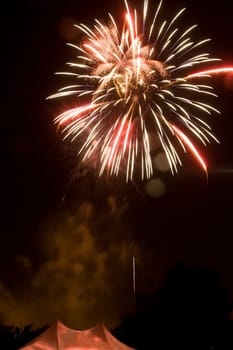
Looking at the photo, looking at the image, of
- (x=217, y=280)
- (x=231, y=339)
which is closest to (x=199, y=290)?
(x=217, y=280)

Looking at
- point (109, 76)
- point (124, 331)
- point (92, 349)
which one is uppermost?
point (109, 76)

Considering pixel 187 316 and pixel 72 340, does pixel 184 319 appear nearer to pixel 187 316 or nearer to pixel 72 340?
pixel 187 316

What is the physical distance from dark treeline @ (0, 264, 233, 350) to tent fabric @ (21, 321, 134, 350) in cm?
445

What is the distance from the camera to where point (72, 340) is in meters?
16.6

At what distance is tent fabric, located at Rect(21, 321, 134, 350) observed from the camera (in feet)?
53.0

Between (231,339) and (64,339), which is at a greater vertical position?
(64,339)

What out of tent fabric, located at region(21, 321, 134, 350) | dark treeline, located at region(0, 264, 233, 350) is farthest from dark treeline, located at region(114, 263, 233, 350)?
tent fabric, located at region(21, 321, 134, 350)

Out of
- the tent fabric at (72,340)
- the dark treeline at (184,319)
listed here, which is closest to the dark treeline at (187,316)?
the dark treeline at (184,319)

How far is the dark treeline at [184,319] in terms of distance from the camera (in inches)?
813

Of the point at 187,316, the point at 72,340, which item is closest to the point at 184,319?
the point at 187,316

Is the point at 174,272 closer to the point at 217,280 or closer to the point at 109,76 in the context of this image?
the point at 217,280

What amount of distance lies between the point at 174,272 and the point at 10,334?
7.47 m

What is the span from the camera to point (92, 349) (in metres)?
16.5

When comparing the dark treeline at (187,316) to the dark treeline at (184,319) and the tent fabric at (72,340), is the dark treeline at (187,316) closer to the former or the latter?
the dark treeline at (184,319)
